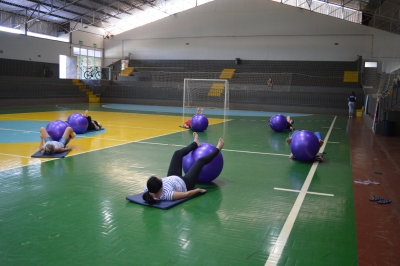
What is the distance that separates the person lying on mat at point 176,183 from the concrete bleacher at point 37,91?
2552cm

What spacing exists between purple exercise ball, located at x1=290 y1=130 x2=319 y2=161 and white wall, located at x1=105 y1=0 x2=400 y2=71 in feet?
83.2

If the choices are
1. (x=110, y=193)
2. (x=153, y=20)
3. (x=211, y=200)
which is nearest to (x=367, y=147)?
(x=211, y=200)

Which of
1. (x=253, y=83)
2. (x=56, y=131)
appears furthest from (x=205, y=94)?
(x=56, y=131)

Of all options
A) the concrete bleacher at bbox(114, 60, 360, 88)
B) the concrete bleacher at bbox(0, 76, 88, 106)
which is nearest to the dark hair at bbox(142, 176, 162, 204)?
the concrete bleacher at bbox(0, 76, 88, 106)

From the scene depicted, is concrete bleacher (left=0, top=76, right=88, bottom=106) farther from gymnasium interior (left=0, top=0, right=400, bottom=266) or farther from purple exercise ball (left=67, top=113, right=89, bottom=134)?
purple exercise ball (left=67, top=113, right=89, bottom=134)

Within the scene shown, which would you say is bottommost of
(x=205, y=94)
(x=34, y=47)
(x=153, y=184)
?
(x=153, y=184)

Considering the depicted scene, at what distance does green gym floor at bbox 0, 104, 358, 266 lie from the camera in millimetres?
3965

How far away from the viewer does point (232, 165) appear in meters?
8.60

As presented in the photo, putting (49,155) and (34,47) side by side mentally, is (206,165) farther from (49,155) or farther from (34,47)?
(34,47)

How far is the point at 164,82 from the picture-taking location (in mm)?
37969

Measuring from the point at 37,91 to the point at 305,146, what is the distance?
27.8m

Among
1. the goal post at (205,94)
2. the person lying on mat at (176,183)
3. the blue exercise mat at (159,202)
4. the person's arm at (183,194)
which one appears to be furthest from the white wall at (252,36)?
the blue exercise mat at (159,202)

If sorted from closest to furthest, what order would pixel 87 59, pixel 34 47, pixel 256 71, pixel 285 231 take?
1. pixel 285 231
2. pixel 34 47
3. pixel 256 71
4. pixel 87 59

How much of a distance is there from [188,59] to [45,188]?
114 ft
